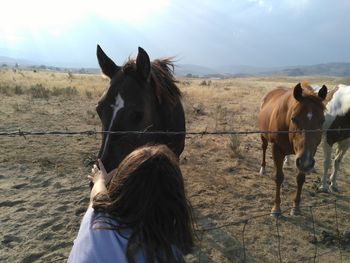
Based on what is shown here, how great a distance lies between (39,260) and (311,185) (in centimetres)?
513

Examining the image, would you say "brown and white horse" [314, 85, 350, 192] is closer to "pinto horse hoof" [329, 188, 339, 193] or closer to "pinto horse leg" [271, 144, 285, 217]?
A: "pinto horse hoof" [329, 188, 339, 193]

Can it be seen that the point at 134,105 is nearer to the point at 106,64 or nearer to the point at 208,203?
the point at 106,64

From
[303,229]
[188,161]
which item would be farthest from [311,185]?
[188,161]

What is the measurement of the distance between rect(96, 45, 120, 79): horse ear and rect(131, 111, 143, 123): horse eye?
26.9 inches

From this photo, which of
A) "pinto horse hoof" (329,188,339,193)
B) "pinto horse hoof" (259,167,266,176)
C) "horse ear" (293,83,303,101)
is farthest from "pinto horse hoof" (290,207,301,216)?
"horse ear" (293,83,303,101)

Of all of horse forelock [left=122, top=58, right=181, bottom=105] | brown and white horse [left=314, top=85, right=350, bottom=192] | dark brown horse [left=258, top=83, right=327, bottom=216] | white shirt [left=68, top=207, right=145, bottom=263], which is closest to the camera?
white shirt [left=68, top=207, right=145, bottom=263]

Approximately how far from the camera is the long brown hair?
155 cm

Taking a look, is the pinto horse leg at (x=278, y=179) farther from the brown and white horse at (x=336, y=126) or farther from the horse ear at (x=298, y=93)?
the brown and white horse at (x=336, y=126)

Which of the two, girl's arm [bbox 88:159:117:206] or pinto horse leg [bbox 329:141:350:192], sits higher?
A: girl's arm [bbox 88:159:117:206]

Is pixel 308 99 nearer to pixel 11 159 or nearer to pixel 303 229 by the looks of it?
pixel 303 229

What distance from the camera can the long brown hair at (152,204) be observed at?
1.55 metres

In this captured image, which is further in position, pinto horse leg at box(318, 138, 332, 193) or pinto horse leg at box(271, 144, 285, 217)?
pinto horse leg at box(318, 138, 332, 193)

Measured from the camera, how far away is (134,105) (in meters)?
3.15

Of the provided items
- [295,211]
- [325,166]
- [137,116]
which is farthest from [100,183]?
[325,166]
